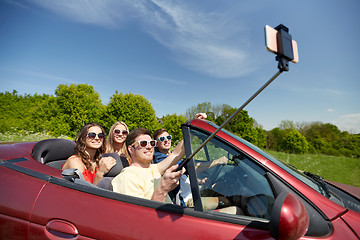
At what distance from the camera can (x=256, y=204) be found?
3.87ft

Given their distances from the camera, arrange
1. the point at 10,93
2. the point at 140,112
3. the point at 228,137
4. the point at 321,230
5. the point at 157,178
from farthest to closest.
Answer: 1. the point at 10,93
2. the point at 140,112
3. the point at 157,178
4. the point at 228,137
5. the point at 321,230

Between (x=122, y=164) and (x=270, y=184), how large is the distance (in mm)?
1649

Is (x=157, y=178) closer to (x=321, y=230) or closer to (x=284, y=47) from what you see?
(x=321, y=230)

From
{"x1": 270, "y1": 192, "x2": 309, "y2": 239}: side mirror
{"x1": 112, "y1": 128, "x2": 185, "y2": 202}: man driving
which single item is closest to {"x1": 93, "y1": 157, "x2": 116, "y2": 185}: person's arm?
{"x1": 112, "y1": 128, "x2": 185, "y2": 202}: man driving

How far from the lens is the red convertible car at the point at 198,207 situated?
0.99 m

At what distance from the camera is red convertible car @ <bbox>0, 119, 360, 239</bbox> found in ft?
3.26

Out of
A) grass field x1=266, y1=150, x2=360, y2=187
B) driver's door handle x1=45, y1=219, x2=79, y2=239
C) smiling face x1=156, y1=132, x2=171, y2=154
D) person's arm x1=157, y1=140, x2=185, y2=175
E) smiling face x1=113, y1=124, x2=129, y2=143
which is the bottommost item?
grass field x1=266, y1=150, x2=360, y2=187

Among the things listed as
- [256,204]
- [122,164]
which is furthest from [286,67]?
[122,164]

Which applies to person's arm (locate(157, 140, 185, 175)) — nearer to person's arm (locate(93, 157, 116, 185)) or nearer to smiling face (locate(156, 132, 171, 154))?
person's arm (locate(93, 157, 116, 185))

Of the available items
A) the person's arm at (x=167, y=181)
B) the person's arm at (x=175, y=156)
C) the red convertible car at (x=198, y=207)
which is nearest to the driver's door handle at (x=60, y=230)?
the red convertible car at (x=198, y=207)

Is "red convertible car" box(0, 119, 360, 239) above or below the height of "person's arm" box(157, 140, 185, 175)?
below

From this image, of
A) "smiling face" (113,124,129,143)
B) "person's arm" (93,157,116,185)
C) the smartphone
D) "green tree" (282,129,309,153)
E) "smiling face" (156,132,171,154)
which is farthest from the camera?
"green tree" (282,129,309,153)

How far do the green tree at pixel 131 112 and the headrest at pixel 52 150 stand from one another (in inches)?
445

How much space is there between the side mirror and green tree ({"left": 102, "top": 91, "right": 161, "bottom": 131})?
1331 centimetres
